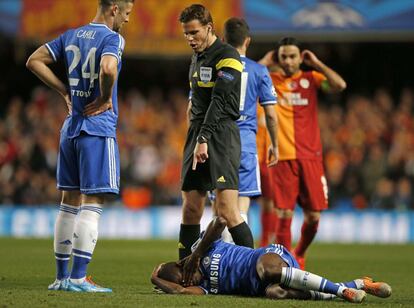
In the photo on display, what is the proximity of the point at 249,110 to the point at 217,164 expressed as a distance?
1951 mm

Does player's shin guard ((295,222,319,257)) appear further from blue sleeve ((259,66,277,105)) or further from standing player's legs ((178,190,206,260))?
standing player's legs ((178,190,206,260))

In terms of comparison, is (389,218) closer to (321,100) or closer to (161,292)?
(321,100)

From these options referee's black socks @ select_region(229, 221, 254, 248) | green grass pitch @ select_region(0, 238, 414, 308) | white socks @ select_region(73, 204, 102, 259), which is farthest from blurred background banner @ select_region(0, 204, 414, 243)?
white socks @ select_region(73, 204, 102, 259)

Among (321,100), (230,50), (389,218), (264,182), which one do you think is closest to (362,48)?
(321,100)

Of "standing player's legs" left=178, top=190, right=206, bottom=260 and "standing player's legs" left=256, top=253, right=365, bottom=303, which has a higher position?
"standing player's legs" left=178, top=190, right=206, bottom=260

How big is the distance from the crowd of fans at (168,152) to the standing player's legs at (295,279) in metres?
12.3

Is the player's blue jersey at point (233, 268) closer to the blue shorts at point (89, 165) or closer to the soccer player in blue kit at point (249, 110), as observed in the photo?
the blue shorts at point (89, 165)

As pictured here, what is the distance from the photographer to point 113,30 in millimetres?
7891

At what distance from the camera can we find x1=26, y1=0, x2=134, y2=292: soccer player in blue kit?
7520 millimetres

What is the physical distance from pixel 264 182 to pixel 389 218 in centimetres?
805

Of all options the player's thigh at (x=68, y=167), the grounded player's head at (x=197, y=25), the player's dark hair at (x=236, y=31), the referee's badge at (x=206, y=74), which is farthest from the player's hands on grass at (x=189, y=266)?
the player's dark hair at (x=236, y=31)

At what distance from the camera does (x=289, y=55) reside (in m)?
10.6

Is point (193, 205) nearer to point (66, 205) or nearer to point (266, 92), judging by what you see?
point (66, 205)

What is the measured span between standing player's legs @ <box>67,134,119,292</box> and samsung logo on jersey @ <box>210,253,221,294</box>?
840 mm
